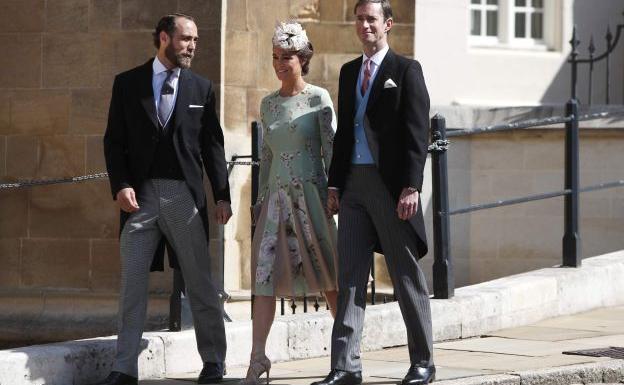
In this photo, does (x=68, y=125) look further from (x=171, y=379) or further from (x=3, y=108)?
(x=171, y=379)

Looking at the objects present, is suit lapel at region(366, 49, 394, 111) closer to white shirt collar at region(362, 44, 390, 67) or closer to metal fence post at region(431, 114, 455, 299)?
white shirt collar at region(362, 44, 390, 67)

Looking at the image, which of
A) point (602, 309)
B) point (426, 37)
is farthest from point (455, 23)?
point (602, 309)

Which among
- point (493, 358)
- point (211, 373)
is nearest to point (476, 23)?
point (493, 358)

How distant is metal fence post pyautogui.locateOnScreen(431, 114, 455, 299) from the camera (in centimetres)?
1012

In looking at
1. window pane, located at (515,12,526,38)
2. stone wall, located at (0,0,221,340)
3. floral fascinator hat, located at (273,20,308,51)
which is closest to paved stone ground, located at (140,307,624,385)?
floral fascinator hat, located at (273,20,308,51)

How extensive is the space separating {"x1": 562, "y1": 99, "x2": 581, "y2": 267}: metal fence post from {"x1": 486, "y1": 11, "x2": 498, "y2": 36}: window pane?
5.67 metres

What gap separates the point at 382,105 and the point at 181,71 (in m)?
1.08

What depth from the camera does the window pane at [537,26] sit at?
17.5 metres

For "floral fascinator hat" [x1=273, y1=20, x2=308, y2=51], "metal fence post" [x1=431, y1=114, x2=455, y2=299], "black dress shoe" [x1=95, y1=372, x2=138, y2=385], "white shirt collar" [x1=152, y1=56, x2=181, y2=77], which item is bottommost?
"black dress shoe" [x1=95, y1=372, x2=138, y2=385]

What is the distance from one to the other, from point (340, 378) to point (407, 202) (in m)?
0.89

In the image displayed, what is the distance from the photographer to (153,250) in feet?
27.0

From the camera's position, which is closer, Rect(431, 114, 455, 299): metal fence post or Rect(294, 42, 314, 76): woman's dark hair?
Rect(294, 42, 314, 76): woman's dark hair

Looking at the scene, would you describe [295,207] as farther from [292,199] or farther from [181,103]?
[181,103]

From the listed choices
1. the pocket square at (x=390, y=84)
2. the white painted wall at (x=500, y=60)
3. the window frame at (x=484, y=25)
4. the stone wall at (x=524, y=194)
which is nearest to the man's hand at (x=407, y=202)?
the pocket square at (x=390, y=84)
